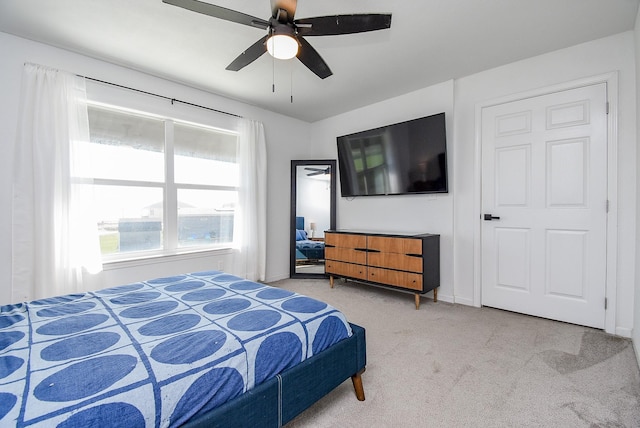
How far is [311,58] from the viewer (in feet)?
6.97

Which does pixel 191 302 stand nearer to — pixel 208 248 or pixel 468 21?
pixel 208 248

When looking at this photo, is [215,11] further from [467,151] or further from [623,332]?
[623,332]

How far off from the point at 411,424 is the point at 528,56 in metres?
3.42

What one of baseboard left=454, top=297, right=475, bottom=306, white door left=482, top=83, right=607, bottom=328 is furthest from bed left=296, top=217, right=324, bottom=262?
white door left=482, top=83, right=607, bottom=328

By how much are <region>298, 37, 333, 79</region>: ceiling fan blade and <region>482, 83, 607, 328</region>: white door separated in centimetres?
204

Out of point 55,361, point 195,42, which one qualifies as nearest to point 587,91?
point 195,42

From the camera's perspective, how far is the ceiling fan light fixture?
181cm

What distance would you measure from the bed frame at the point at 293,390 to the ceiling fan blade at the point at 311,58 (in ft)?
6.23

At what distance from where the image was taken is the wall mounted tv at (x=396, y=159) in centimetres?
335

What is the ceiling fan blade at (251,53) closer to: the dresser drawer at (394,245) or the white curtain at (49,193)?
the white curtain at (49,193)

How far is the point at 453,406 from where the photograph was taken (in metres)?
1.62

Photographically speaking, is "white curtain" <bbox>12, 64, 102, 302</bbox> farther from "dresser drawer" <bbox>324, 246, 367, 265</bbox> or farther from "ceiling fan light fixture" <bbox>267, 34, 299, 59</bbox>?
"dresser drawer" <bbox>324, 246, 367, 265</bbox>

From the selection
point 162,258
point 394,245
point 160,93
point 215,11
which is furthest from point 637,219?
point 160,93

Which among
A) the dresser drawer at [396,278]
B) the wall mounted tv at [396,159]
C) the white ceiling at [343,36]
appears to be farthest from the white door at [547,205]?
the dresser drawer at [396,278]
